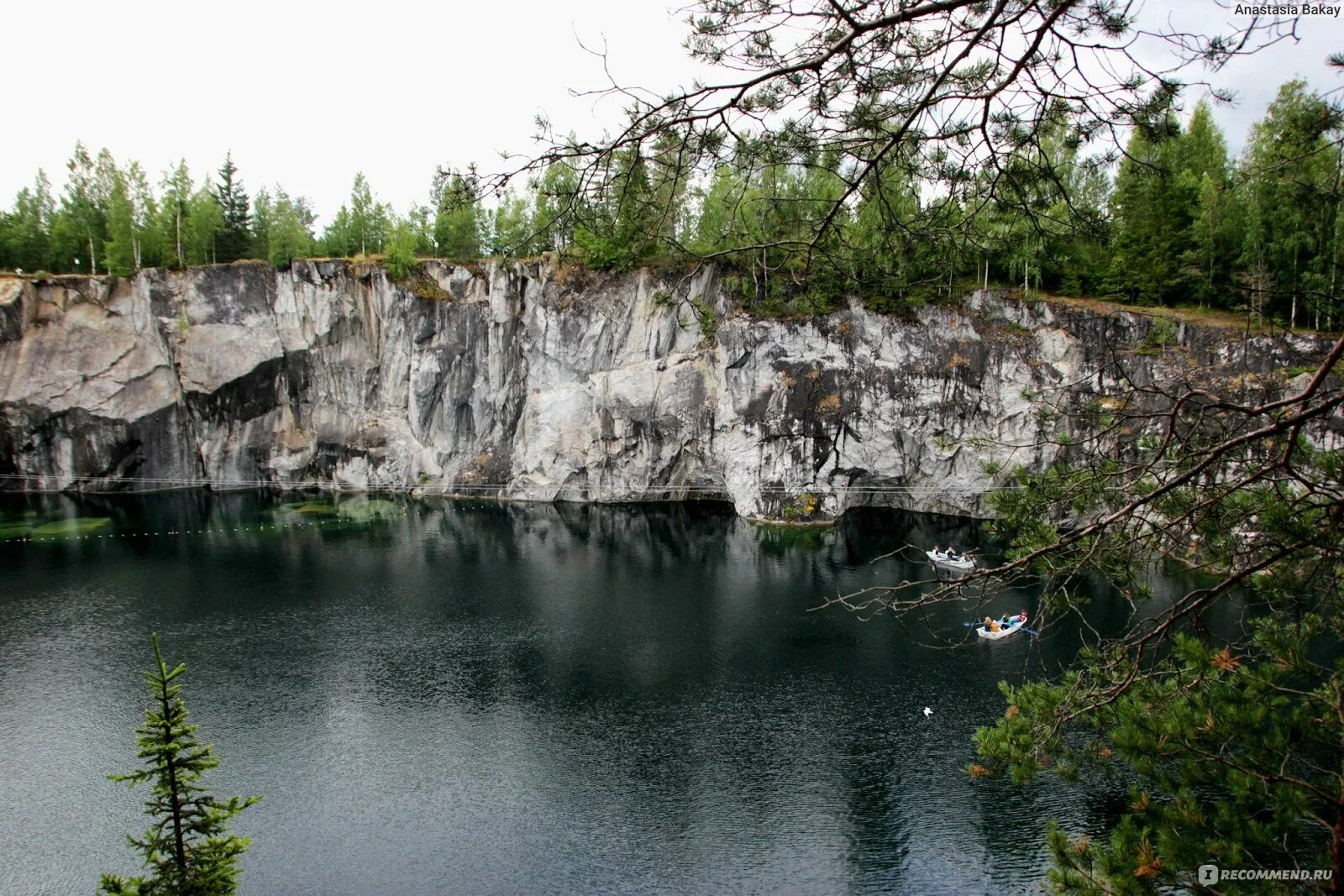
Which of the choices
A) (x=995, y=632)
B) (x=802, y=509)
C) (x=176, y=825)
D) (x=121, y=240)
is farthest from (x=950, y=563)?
(x=121, y=240)

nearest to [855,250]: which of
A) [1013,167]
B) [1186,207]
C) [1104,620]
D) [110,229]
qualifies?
[1013,167]

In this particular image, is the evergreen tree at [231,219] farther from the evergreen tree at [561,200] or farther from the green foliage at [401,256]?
the evergreen tree at [561,200]

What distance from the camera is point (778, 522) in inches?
1430

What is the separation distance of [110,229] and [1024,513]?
163 ft

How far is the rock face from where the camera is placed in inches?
1393

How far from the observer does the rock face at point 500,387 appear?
3538 centimetres

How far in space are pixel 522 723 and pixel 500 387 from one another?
85.2ft

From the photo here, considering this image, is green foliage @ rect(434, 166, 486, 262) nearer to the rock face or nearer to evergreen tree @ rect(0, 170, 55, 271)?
the rock face

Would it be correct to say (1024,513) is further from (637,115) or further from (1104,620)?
(1104,620)

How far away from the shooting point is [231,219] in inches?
1853

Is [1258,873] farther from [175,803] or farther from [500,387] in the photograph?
[500,387]

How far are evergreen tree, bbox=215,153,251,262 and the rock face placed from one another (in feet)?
17.0

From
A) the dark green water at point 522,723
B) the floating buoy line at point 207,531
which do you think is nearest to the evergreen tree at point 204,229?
the floating buoy line at point 207,531

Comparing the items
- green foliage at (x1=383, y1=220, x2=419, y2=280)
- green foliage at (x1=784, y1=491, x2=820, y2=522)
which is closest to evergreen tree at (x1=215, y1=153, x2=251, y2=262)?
green foliage at (x1=383, y1=220, x2=419, y2=280)
